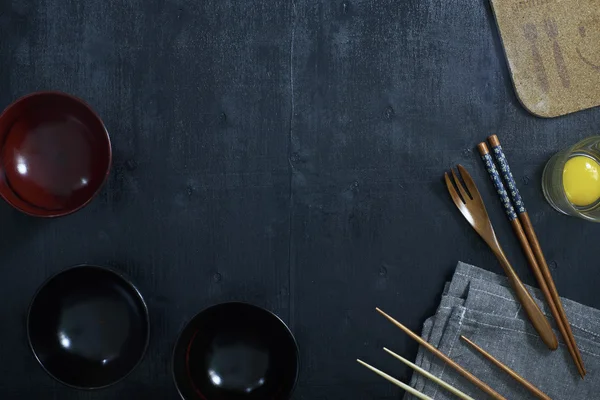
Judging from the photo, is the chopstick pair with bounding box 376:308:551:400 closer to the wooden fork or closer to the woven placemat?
the wooden fork

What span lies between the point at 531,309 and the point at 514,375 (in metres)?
0.09

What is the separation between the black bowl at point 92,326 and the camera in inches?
38.6

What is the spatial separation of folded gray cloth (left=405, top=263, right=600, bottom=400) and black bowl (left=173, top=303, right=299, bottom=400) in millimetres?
194

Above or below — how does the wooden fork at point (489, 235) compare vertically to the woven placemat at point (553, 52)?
below

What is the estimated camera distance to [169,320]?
102 centimetres

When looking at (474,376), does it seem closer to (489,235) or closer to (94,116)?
(489,235)

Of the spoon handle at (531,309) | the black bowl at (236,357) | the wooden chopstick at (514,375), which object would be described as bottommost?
the black bowl at (236,357)

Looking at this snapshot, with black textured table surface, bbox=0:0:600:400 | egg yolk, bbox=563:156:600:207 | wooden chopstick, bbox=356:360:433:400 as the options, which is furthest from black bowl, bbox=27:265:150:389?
egg yolk, bbox=563:156:600:207

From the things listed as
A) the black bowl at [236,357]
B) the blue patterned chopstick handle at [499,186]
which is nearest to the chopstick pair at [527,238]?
the blue patterned chopstick handle at [499,186]

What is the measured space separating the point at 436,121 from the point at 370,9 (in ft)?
0.61

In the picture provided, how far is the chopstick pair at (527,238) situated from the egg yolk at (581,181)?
2.7 inches

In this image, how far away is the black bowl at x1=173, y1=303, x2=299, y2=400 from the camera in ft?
3.23

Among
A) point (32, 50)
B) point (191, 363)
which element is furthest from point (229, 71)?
point (191, 363)

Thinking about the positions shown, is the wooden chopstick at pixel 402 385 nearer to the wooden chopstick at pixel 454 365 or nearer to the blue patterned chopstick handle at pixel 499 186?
the wooden chopstick at pixel 454 365
